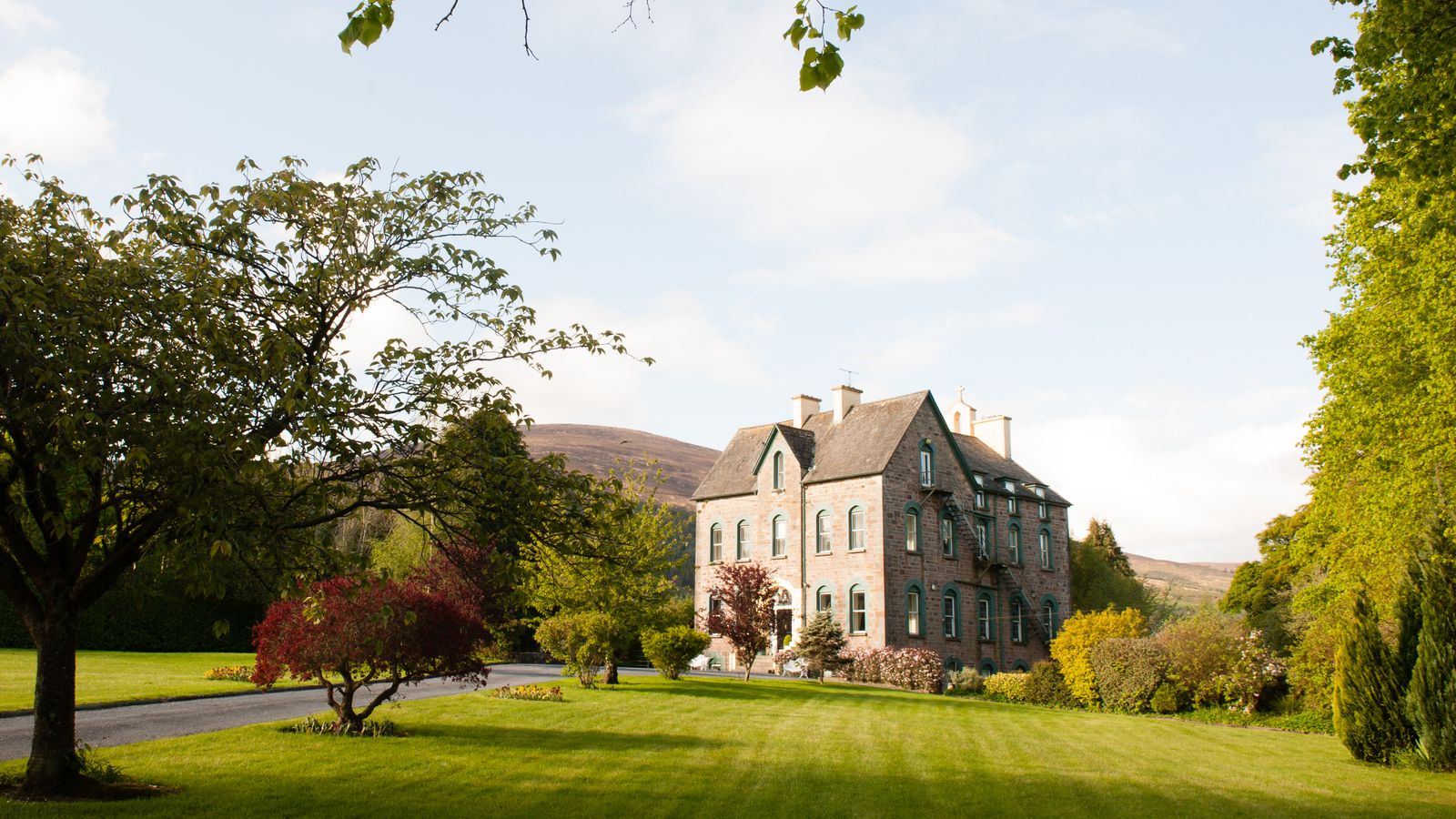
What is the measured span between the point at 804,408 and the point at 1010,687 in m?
17.5

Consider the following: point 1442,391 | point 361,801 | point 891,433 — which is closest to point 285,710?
point 361,801

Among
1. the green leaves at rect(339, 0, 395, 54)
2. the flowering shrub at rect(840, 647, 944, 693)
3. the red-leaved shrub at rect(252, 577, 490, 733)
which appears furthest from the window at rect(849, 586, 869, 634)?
the green leaves at rect(339, 0, 395, 54)

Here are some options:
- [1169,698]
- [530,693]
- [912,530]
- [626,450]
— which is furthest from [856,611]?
[626,450]

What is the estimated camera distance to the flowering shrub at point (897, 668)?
3616 cm

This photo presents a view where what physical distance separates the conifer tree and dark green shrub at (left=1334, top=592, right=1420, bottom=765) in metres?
19.5

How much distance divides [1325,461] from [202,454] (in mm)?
25726

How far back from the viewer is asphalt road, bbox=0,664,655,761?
48.6 feet

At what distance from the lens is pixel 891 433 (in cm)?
4203

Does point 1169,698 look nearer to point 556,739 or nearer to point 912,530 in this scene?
point 912,530

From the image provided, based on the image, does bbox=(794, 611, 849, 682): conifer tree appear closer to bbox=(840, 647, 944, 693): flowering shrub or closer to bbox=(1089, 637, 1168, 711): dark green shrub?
bbox=(840, 647, 944, 693): flowering shrub

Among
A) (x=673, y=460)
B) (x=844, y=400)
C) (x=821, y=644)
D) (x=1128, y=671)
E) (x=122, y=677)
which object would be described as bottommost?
(x=122, y=677)

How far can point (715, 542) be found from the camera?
46781 mm

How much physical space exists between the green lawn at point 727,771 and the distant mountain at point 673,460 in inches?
3987

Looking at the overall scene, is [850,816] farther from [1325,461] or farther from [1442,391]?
[1325,461]
